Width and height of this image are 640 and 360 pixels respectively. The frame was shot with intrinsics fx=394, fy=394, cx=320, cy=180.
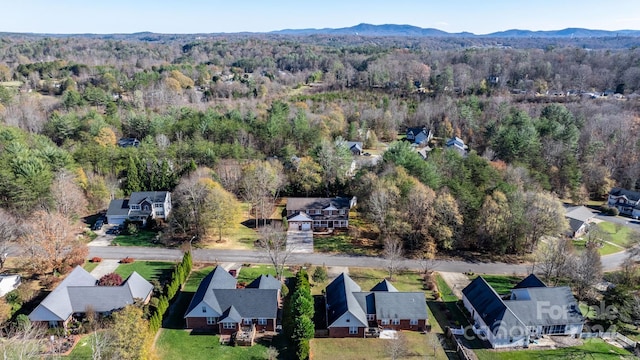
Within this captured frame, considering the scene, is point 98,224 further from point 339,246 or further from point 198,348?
point 339,246

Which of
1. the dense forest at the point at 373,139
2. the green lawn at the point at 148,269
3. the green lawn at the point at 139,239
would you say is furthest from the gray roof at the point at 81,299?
the dense forest at the point at 373,139

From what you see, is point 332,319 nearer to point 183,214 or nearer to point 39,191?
point 183,214

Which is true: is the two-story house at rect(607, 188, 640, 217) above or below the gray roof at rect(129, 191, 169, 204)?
below

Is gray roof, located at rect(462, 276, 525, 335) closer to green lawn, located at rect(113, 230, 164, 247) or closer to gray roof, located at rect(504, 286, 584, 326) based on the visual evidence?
gray roof, located at rect(504, 286, 584, 326)

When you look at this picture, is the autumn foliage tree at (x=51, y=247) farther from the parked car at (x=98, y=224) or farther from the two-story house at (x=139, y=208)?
the two-story house at (x=139, y=208)

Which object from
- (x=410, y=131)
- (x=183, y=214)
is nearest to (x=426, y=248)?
(x=183, y=214)

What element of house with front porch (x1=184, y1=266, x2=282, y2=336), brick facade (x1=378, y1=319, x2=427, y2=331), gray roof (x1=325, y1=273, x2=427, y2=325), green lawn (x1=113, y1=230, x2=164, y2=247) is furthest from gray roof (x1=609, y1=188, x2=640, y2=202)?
green lawn (x1=113, y1=230, x2=164, y2=247)

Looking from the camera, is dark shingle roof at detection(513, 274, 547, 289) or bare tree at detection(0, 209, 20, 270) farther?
bare tree at detection(0, 209, 20, 270)
